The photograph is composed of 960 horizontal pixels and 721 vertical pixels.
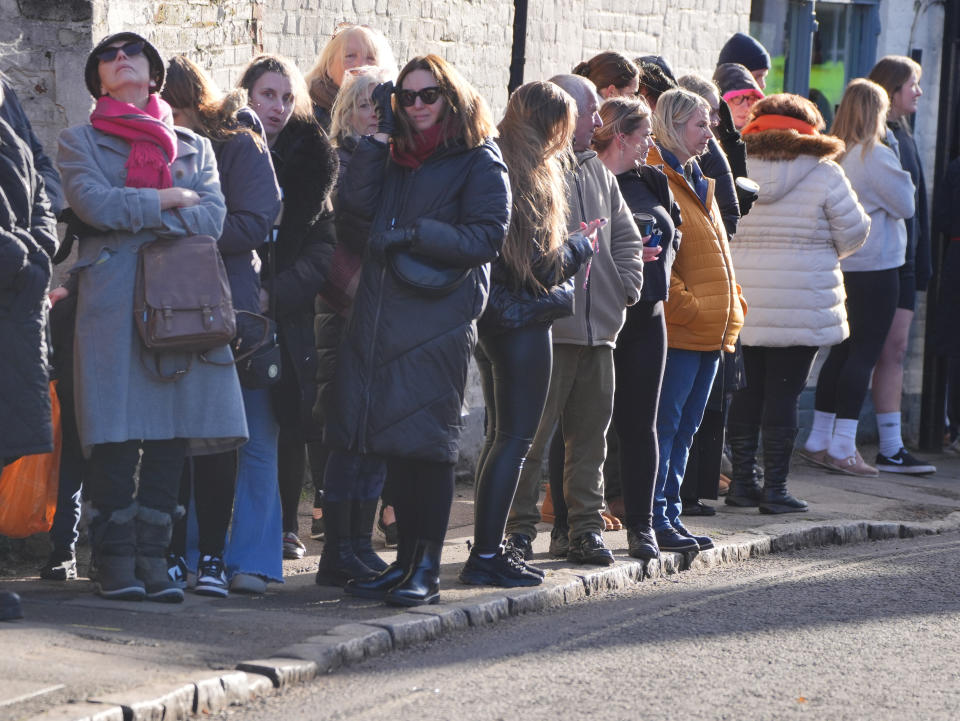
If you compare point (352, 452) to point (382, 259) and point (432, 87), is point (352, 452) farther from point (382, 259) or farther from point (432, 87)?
point (432, 87)

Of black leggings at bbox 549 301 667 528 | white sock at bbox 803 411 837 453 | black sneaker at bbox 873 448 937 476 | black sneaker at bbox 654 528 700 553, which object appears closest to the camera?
black leggings at bbox 549 301 667 528

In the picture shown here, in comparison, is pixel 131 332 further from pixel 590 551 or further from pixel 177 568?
pixel 590 551

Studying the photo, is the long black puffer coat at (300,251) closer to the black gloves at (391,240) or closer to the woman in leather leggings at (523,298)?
the black gloves at (391,240)

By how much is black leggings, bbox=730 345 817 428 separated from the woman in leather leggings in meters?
2.76

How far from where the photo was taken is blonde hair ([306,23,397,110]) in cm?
807

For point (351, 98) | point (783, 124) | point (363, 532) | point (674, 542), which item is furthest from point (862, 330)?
point (363, 532)

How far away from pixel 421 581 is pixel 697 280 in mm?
2470

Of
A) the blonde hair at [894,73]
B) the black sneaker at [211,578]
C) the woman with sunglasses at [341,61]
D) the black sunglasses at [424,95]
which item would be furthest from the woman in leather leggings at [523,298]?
the blonde hair at [894,73]

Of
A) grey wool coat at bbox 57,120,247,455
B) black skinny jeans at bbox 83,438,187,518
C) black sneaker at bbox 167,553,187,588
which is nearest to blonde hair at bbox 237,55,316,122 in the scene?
grey wool coat at bbox 57,120,247,455

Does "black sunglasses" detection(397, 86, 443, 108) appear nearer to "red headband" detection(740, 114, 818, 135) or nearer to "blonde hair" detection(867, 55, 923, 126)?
"red headband" detection(740, 114, 818, 135)

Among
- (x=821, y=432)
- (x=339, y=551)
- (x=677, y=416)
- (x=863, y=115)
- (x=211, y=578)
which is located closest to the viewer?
(x=211, y=578)

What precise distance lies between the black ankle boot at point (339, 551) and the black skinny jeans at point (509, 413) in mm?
508

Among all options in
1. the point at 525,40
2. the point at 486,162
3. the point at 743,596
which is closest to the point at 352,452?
the point at 486,162

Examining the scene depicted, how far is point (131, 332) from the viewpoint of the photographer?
20.7 feet
